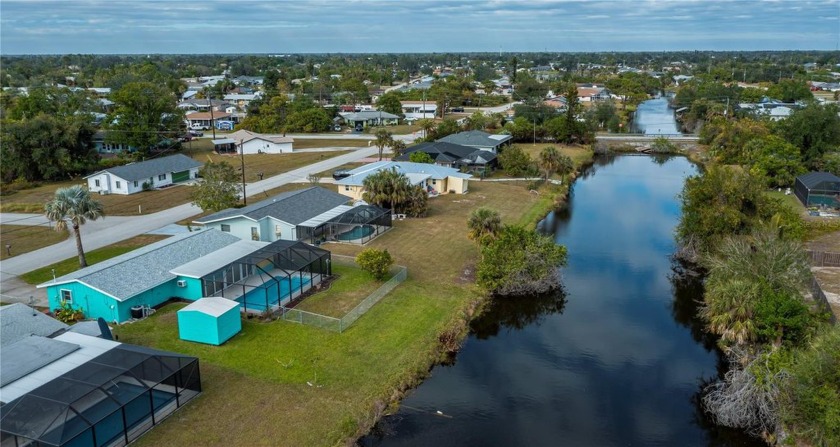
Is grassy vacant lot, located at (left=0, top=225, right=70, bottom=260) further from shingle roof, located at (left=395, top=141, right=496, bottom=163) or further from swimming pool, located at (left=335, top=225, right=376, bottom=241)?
shingle roof, located at (left=395, top=141, right=496, bottom=163)

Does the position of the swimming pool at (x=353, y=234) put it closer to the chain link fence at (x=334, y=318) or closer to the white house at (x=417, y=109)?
the chain link fence at (x=334, y=318)

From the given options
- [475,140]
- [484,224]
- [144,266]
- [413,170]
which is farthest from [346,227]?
[475,140]

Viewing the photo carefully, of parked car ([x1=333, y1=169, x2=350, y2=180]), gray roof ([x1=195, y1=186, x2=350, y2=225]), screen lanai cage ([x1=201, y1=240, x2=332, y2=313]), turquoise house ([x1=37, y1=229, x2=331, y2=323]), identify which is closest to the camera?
turquoise house ([x1=37, y1=229, x2=331, y2=323])

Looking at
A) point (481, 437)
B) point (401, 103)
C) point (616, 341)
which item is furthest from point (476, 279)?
point (401, 103)

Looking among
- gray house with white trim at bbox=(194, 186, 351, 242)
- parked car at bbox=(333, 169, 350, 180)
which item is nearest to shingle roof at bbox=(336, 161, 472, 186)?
parked car at bbox=(333, 169, 350, 180)

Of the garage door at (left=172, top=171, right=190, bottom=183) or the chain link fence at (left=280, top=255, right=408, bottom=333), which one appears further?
the garage door at (left=172, top=171, right=190, bottom=183)

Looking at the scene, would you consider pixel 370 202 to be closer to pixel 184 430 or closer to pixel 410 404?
pixel 410 404

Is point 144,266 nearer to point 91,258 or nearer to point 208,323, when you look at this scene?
point 208,323

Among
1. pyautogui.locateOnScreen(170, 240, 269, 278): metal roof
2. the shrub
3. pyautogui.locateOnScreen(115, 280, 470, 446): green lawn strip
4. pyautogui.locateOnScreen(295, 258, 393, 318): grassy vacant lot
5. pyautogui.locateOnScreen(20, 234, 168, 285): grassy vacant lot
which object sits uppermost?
pyautogui.locateOnScreen(170, 240, 269, 278): metal roof
